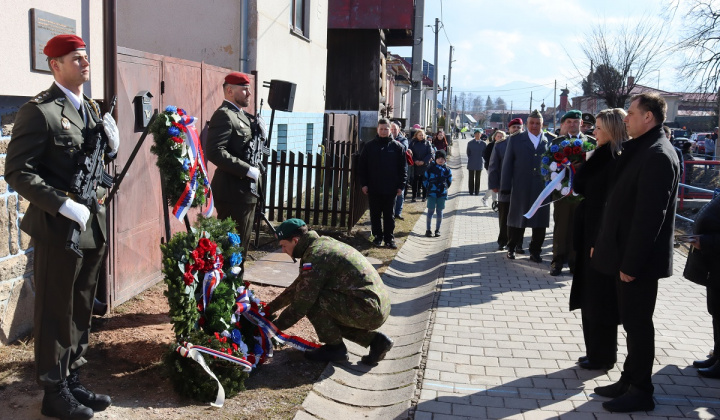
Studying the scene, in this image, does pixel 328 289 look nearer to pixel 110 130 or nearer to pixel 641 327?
pixel 110 130

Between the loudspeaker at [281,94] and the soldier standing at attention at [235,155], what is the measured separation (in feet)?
10.2

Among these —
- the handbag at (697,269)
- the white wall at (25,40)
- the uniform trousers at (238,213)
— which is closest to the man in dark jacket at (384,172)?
the uniform trousers at (238,213)

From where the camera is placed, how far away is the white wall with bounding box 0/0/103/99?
4672 mm

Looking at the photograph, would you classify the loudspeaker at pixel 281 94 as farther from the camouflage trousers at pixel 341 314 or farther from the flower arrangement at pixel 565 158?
the camouflage trousers at pixel 341 314

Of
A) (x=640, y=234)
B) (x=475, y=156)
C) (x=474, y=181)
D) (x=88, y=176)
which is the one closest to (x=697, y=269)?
(x=640, y=234)

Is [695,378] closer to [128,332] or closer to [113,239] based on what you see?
[128,332]

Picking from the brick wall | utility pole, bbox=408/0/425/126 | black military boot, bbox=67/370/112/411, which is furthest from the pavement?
utility pole, bbox=408/0/425/126

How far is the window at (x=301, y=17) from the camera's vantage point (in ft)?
47.0

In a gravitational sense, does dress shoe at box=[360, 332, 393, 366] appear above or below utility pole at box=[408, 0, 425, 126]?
below

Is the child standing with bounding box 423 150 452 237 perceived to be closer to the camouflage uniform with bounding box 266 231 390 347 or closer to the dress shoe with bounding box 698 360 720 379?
the camouflage uniform with bounding box 266 231 390 347

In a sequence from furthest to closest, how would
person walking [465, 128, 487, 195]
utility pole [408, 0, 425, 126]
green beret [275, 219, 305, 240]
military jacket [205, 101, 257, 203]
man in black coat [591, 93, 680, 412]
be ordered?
utility pole [408, 0, 425, 126], person walking [465, 128, 487, 195], military jacket [205, 101, 257, 203], green beret [275, 219, 305, 240], man in black coat [591, 93, 680, 412]

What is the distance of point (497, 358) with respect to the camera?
5527 millimetres

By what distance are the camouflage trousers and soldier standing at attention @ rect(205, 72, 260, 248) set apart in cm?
140

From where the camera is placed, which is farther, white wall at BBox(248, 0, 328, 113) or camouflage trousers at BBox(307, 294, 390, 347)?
white wall at BBox(248, 0, 328, 113)
